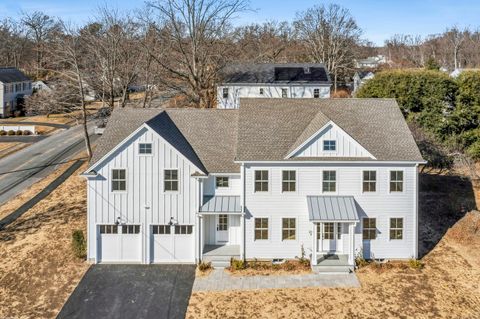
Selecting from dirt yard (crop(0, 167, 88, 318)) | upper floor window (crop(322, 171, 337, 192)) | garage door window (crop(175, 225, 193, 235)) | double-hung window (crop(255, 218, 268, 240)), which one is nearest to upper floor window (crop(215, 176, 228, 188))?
garage door window (crop(175, 225, 193, 235))

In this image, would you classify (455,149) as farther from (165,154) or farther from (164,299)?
(164,299)

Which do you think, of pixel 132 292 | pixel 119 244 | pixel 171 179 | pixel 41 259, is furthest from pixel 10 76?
pixel 132 292

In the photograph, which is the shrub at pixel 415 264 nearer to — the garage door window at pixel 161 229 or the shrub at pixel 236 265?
the shrub at pixel 236 265

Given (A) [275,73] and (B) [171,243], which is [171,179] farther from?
(A) [275,73]

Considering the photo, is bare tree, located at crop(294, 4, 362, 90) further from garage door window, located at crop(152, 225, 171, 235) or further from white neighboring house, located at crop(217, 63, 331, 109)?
garage door window, located at crop(152, 225, 171, 235)

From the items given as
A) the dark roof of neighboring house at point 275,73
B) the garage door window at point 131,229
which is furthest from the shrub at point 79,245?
the dark roof of neighboring house at point 275,73

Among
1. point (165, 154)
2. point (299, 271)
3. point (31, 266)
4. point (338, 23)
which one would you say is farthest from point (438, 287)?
point (338, 23)
